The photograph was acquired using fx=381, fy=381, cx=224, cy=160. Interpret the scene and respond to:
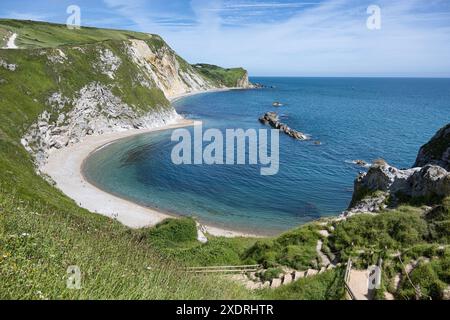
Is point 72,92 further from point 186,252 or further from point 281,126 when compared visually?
point 186,252

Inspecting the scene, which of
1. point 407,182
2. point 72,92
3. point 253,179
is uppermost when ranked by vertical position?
point 72,92

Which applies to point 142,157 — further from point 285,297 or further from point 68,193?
point 285,297

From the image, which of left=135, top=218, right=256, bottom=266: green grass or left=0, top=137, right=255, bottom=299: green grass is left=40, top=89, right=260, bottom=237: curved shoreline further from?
left=0, top=137, right=255, bottom=299: green grass

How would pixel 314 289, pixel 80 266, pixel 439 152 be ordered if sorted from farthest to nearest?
pixel 439 152 → pixel 314 289 → pixel 80 266

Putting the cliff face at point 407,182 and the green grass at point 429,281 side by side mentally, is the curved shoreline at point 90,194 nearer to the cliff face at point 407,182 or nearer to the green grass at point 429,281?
the cliff face at point 407,182

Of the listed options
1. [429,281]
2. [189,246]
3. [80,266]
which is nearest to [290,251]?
[429,281]

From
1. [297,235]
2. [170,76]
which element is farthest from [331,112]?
[297,235]
